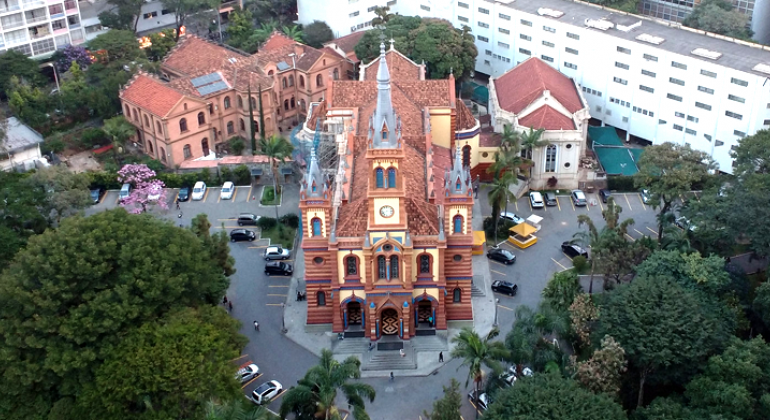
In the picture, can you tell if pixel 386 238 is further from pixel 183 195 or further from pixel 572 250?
pixel 183 195

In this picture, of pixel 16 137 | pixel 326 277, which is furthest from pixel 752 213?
pixel 16 137

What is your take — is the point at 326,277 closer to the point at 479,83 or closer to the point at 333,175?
the point at 333,175

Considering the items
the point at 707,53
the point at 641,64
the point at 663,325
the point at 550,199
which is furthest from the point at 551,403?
the point at 641,64

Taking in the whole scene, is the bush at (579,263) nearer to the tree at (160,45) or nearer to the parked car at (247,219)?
the parked car at (247,219)

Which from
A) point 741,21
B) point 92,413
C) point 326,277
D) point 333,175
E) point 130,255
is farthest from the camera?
point 741,21

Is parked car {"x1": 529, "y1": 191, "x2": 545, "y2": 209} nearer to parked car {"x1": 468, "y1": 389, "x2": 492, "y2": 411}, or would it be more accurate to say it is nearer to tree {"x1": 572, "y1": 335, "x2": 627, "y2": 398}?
parked car {"x1": 468, "y1": 389, "x2": 492, "y2": 411}

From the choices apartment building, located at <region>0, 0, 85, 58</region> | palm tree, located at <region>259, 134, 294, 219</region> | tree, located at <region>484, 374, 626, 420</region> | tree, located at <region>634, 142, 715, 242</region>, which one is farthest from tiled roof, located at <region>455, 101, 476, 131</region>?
apartment building, located at <region>0, 0, 85, 58</region>

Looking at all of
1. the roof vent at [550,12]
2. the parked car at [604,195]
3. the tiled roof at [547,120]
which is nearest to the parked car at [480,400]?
the parked car at [604,195]
